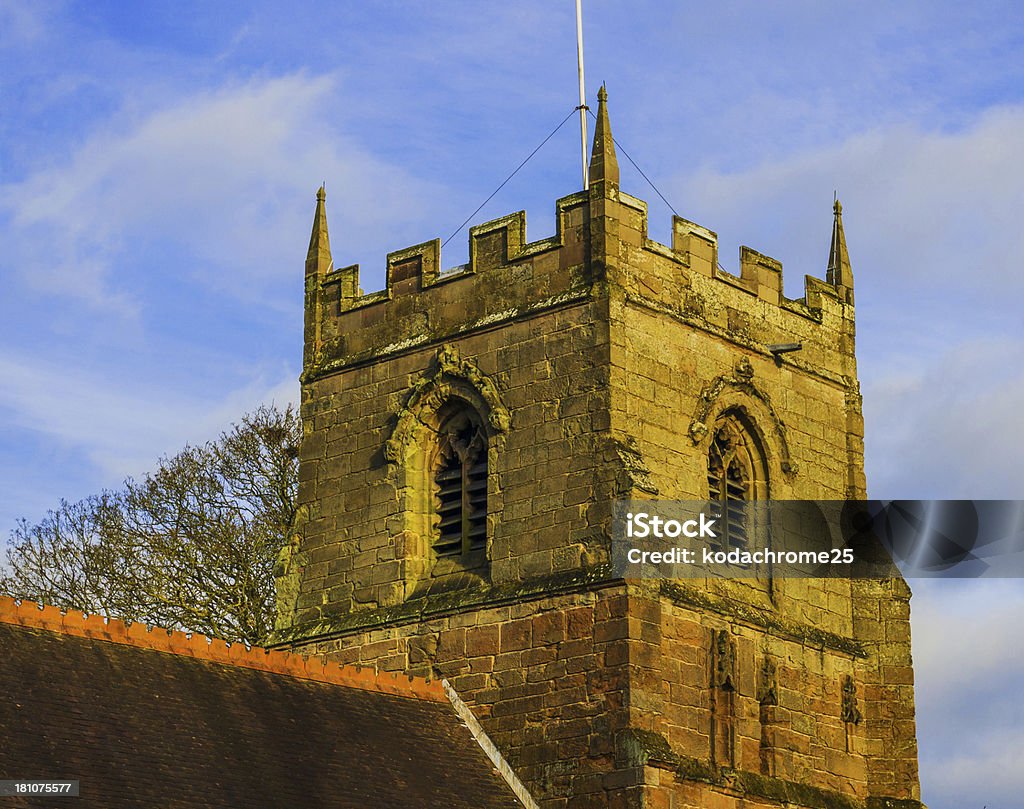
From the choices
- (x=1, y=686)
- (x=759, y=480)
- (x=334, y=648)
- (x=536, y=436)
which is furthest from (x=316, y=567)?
(x=1, y=686)

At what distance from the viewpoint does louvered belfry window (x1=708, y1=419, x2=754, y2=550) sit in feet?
86.9

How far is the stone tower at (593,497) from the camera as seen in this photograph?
24734mm

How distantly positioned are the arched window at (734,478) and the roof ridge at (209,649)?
3.88 m

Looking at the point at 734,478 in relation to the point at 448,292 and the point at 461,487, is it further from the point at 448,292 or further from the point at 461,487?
the point at 448,292

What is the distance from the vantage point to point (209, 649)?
23.6 meters

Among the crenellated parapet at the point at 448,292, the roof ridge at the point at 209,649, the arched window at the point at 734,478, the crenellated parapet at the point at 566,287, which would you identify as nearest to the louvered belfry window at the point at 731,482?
the arched window at the point at 734,478

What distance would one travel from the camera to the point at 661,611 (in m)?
24.7

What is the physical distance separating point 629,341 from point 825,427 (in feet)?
12.5

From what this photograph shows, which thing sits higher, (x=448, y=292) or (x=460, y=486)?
(x=448, y=292)

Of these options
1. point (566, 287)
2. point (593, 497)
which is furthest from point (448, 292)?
point (593, 497)

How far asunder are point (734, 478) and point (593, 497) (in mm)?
2653

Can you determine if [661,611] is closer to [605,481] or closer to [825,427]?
[605,481]

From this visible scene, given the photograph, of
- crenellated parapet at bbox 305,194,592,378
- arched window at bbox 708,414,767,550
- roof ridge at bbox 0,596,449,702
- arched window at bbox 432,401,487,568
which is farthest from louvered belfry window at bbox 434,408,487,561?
arched window at bbox 708,414,767,550

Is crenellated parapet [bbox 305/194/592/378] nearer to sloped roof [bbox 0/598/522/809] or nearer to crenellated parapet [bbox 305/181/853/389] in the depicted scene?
crenellated parapet [bbox 305/181/853/389]
